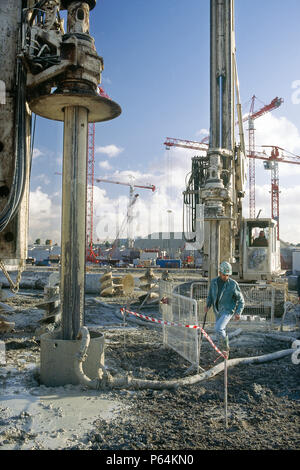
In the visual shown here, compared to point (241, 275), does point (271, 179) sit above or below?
above

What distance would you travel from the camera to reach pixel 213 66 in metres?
12.4

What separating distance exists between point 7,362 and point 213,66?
9811mm

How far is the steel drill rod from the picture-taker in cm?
616

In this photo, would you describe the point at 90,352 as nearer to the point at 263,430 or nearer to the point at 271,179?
the point at 263,430

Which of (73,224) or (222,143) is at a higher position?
(222,143)

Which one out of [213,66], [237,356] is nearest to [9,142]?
[237,356]

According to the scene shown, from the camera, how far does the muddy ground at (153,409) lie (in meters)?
4.23

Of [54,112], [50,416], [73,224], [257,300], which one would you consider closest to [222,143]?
[257,300]

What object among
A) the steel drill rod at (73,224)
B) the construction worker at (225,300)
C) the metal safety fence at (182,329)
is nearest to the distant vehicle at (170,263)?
the metal safety fence at (182,329)

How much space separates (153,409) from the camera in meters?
5.12

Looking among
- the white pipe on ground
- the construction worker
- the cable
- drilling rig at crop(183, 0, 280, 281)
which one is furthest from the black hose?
drilling rig at crop(183, 0, 280, 281)

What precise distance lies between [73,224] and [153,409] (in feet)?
9.04

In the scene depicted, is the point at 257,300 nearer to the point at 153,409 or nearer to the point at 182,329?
the point at 182,329

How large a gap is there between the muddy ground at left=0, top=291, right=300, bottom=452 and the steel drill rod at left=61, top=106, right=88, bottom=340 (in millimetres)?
1037
